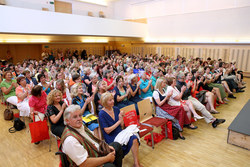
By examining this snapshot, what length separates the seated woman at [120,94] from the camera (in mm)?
4200

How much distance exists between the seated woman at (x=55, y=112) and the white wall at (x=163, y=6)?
45.8 ft

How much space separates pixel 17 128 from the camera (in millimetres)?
4371

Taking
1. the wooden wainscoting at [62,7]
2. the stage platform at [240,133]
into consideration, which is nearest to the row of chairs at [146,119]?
the stage platform at [240,133]

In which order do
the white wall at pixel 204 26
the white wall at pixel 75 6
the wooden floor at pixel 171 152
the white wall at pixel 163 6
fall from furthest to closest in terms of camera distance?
1. the white wall at pixel 163 6
2. the white wall at pixel 204 26
3. the white wall at pixel 75 6
4. the wooden floor at pixel 171 152

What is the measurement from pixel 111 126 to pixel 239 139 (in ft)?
9.32

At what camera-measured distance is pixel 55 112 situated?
3.07m

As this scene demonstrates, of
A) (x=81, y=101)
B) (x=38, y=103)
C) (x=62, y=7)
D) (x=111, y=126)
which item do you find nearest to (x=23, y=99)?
(x=38, y=103)

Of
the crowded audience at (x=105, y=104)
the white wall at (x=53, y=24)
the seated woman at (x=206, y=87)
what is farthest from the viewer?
the white wall at (x=53, y=24)

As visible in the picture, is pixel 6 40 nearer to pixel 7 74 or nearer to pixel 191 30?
pixel 7 74

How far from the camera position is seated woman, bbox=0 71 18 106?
496 centimetres

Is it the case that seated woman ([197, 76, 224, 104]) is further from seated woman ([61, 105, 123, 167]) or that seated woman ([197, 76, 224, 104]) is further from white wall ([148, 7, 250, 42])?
white wall ([148, 7, 250, 42])

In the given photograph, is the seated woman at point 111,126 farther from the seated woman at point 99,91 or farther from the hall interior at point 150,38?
the seated woman at point 99,91

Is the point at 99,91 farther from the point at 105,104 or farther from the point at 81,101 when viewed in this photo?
the point at 105,104

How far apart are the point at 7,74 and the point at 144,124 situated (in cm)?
449
